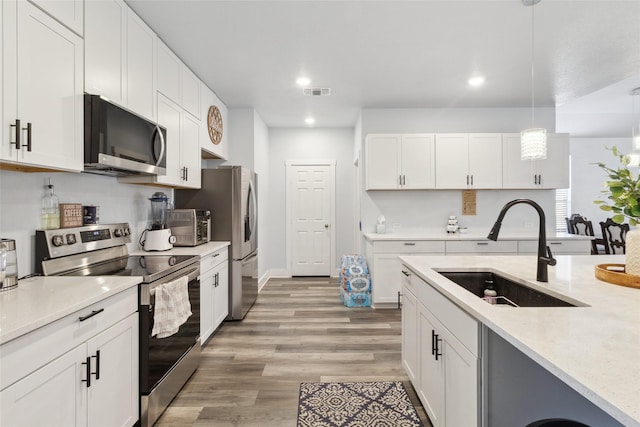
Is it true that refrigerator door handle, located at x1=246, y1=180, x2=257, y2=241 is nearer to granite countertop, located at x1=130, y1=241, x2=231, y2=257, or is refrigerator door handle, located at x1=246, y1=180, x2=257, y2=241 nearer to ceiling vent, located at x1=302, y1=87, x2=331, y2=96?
granite countertop, located at x1=130, y1=241, x2=231, y2=257

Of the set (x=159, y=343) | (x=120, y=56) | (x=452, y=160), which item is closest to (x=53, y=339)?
(x=159, y=343)

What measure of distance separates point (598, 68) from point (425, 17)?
2.27m

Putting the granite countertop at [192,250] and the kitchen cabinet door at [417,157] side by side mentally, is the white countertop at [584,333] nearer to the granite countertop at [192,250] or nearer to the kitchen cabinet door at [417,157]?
the granite countertop at [192,250]

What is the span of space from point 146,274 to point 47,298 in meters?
0.53

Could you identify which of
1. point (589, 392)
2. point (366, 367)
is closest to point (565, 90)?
point (366, 367)

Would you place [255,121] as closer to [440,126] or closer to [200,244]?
[200,244]

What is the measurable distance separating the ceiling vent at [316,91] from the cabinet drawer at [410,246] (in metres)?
1.95

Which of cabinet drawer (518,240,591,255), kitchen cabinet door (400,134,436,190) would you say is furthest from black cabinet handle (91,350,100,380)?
cabinet drawer (518,240,591,255)

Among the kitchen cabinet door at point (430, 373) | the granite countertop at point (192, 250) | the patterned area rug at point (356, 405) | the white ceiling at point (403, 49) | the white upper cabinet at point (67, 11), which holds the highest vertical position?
the white ceiling at point (403, 49)

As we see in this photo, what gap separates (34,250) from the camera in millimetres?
1805

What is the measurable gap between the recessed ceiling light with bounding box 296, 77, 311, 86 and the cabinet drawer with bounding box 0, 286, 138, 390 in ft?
9.10

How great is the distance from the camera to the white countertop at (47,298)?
3.55ft

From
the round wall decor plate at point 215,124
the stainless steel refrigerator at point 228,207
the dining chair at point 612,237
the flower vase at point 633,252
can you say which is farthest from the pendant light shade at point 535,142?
the dining chair at point 612,237

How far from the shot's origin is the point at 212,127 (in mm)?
3904
